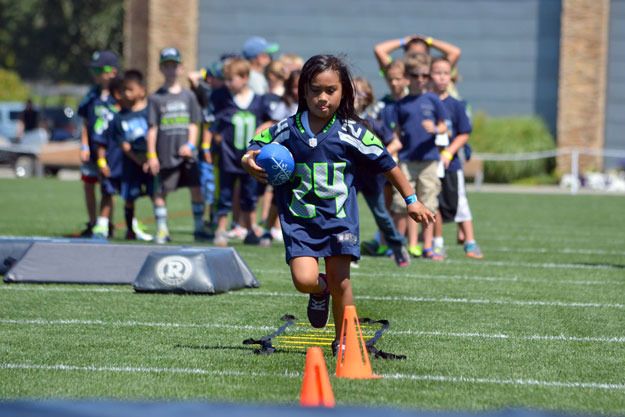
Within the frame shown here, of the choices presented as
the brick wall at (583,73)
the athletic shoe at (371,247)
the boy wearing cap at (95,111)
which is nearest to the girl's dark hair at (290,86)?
the athletic shoe at (371,247)

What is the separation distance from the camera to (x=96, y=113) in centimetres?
1448

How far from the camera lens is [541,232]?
16.9m

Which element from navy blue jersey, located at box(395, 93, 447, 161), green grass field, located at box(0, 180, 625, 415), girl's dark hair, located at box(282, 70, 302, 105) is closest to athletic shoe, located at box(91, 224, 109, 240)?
green grass field, located at box(0, 180, 625, 415)

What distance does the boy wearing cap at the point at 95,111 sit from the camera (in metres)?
14.4

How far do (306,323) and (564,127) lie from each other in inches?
1001

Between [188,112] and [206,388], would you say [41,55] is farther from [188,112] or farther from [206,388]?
[206,388]

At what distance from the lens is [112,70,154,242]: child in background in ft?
45.5

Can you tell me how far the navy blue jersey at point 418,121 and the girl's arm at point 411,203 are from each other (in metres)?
5.42

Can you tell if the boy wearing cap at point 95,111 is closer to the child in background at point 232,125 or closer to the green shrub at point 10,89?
the child in background at point 232,125

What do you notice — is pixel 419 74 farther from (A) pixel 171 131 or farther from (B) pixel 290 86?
(A) pixel 171 131

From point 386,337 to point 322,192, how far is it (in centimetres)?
124

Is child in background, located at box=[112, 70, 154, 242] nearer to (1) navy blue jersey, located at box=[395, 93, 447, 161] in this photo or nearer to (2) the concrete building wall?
(1) navy blue jersey, located at box=[395, 93, 447, 161]

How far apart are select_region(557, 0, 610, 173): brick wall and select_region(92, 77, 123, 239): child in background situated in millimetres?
20130

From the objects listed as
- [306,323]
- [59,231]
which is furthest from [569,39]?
[306,323]
